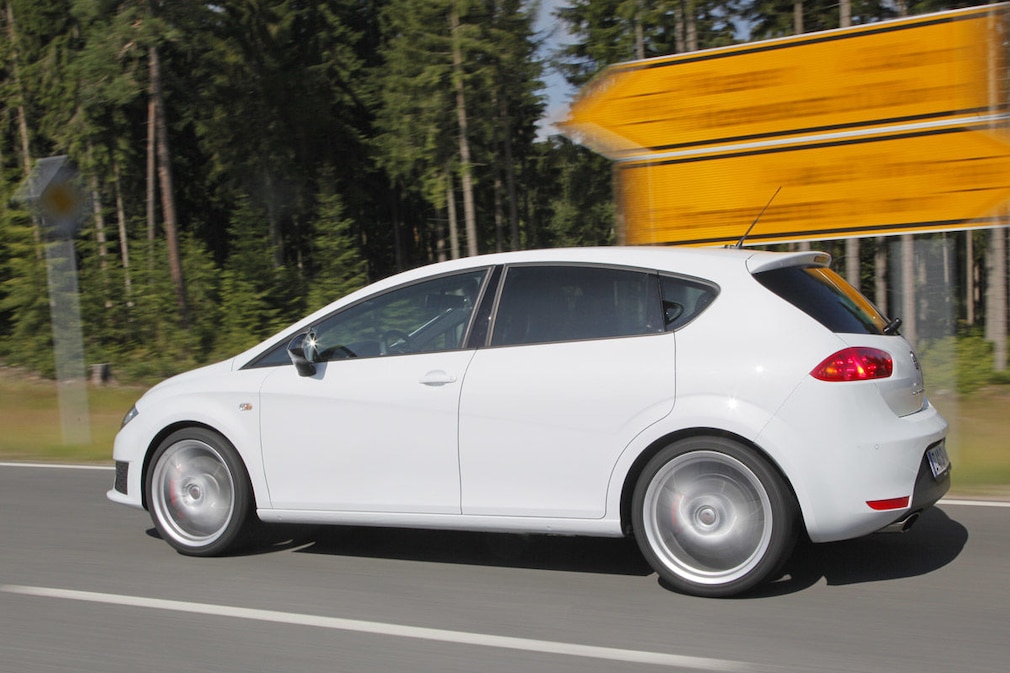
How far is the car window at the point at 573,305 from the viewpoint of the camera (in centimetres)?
523

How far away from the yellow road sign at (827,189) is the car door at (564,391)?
15.3 feet

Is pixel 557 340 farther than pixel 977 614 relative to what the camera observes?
Yes

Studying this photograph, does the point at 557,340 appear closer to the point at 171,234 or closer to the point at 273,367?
the point at 273,367

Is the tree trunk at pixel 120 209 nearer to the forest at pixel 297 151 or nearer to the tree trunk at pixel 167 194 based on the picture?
the forest at pixel 297 151

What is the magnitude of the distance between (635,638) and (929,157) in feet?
21.0

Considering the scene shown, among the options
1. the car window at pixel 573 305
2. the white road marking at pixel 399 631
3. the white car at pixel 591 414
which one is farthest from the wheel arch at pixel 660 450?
the white road marking at pixel 399 631

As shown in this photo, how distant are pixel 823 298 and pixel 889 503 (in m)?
1.04

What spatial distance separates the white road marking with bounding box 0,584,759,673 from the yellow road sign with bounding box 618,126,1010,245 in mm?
5999

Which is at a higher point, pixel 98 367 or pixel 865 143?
pixel 865 143

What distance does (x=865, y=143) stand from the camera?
31.2 feet

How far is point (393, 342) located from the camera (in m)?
5.77

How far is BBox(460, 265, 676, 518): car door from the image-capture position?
509 cm

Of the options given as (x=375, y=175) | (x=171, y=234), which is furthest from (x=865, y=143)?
(x=375, y=175)

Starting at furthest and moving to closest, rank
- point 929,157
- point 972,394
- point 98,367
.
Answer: point 98,367, point 972,394, point 929,157
